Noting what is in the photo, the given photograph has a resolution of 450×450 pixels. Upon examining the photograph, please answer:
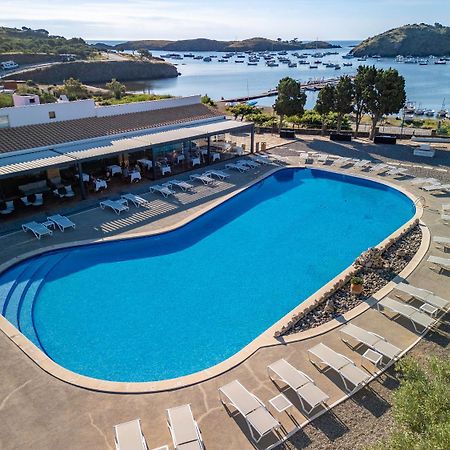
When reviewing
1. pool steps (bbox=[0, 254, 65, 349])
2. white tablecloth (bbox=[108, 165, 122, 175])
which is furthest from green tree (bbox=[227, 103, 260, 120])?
pool steps (bbox=[0, 254, 65, 349])

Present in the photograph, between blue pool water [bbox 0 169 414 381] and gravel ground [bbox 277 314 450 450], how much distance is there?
339 cm

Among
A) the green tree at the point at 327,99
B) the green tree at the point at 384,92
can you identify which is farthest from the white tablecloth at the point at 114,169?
the green tree at the point at 384,92

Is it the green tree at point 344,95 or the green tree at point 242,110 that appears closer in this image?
the green tree at point 344,95

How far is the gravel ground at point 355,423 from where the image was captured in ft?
27.6

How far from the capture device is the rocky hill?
90.5 metres

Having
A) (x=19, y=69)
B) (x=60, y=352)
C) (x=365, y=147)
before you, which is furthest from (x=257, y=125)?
(x=19, y=69)

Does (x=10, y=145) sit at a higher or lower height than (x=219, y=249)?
higher

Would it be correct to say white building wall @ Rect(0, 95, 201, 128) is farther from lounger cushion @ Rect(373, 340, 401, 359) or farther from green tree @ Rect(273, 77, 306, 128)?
lounger cushion @ Rect(373, 340, 401, 359)

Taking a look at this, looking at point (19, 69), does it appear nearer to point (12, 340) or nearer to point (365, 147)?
point (365, 147)

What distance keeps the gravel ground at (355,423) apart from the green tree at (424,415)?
2795 mm

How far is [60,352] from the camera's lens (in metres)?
11.6

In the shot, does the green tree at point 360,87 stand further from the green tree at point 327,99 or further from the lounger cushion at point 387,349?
the lounger cushion at point 387,349

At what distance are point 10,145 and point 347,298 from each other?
1741 centimetres

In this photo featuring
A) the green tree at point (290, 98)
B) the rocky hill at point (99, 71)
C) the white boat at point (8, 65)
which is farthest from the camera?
the white boat at point (8, 65)
